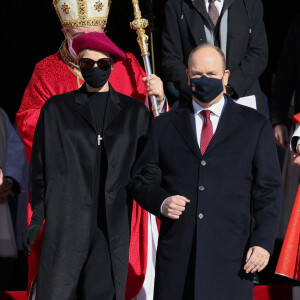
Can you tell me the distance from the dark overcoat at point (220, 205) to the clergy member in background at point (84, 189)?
574 mm

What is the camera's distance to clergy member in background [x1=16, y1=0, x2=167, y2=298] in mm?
5750

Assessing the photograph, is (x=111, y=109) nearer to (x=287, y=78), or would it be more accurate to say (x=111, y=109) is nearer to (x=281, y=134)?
(x=281, y=134)

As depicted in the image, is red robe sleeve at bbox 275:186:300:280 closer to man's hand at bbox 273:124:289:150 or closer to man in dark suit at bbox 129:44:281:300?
man's hand at bbox 273:124:289:150

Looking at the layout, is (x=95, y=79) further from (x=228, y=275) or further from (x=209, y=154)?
(x=228, y=275)

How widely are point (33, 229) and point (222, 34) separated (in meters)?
1.86

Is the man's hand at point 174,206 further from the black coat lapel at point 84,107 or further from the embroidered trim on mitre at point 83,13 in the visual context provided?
the embroidered trim on mitre at point 83,13

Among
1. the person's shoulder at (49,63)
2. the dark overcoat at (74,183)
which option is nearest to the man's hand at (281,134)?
the dark overcoat at (74,183)

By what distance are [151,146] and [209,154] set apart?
33 centimetres

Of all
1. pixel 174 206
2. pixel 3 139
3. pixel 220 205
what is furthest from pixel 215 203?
pixel 3 139

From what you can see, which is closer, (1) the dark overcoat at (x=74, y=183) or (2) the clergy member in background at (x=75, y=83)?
(1) the dark overcoat at (x=74, y=183)

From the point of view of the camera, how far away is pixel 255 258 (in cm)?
440

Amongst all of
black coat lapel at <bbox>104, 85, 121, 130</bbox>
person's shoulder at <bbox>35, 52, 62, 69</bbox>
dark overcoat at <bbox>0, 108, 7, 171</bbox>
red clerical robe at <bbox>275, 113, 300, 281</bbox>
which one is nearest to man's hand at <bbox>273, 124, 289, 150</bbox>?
red clerical robe at <bbox>275, 113, 300, 281</bbox>

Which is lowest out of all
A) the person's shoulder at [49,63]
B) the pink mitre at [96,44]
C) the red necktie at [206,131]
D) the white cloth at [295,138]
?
the white cloth at [295,138]

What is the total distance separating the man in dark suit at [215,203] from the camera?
14.7ft
